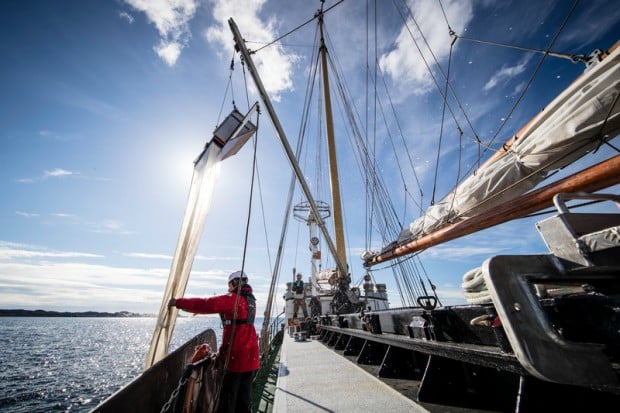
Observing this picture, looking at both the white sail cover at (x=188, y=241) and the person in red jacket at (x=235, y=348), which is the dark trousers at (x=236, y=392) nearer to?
the person in red jacket at (x=235, y=348)

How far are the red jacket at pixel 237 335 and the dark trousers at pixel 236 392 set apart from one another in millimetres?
102

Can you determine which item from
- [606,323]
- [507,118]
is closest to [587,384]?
[606,323]

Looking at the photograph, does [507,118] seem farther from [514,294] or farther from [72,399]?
[72,399]

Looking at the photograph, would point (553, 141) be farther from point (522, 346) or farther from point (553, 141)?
point (522, 346)

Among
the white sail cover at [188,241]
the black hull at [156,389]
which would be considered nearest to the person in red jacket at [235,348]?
the black hull at [156,389]

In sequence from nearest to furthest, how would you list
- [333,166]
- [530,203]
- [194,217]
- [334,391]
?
1. [334,391]
2. [194,217]
3. [530,203]
4. [333,166]

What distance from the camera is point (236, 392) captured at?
3.31 meters

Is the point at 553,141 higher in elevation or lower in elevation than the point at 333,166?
lower

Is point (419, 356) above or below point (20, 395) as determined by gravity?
above

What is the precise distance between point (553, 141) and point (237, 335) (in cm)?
511

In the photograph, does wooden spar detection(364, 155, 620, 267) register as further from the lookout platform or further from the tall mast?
the tall mast

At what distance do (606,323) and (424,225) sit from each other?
186 inches

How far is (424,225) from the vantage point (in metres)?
6.18

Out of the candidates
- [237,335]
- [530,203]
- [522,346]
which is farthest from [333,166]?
[522,346]
